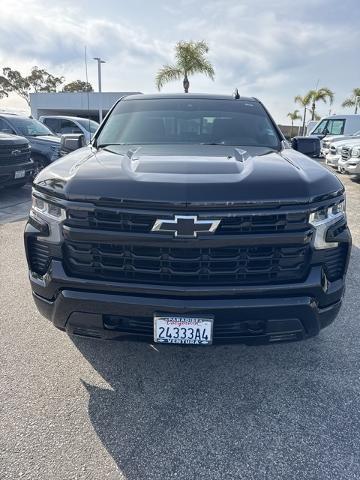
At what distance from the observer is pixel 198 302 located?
6.84 feet

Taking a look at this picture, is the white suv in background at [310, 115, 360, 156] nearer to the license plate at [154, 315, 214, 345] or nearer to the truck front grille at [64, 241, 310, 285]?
the truck front grille at [64, 241, 310, 285]

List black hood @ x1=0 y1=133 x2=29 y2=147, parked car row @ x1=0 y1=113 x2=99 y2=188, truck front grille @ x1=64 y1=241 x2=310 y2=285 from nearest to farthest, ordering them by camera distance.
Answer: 1. truck front grille @ x1=64 y1=241 x2=310 y2=285
2. black hood @ x1=0 y1=133 x2=29 y2=147
3. parked car row @ x1=0 y1=113 x2=99 y2=188

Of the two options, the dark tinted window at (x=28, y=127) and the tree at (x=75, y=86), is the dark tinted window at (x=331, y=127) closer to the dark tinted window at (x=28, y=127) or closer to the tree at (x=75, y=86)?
the dark tinted window at (x=28, y=127)

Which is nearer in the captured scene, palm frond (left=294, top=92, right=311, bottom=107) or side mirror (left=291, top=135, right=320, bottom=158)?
side mirror (left=291, top=135, right=320, bottom=158)

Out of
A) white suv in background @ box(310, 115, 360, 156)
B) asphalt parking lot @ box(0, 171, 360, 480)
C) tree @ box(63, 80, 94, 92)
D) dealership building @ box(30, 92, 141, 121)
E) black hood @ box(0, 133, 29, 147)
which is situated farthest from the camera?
tree @ box(63, 80, 94, 92)

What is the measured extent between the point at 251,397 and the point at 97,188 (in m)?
1.60

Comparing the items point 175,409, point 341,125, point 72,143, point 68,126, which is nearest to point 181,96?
point 72,143

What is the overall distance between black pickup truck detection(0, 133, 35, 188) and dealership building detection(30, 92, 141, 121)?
26567 millimetres

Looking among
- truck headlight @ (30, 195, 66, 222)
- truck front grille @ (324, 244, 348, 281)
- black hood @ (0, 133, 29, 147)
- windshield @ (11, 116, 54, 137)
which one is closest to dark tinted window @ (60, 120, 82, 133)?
windshield @ (11, 116, 54, 137)

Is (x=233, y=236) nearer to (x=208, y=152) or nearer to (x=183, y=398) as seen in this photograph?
(x=208, y=152)

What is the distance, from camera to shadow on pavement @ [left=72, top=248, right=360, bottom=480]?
6.42 ft

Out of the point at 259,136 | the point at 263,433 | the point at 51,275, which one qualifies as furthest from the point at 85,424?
the point at 259,136

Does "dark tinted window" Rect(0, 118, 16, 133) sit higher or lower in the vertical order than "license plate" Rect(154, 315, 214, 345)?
higher

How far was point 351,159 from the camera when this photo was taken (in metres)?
10.7
